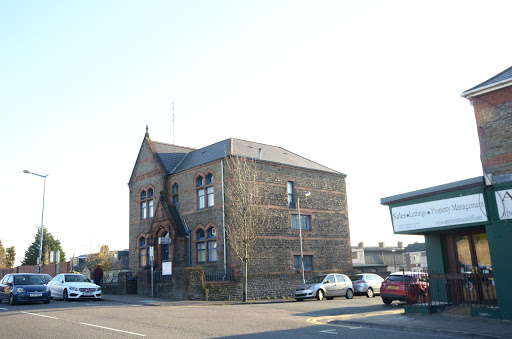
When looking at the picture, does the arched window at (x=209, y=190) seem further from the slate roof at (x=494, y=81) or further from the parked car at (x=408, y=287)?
the slate roof at (x=494, y=81)

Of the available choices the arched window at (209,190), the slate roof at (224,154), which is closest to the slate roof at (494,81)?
the slate roof at (224,154)

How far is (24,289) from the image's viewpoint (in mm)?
20141

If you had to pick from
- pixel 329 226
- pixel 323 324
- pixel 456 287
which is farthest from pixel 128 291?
pixel 456 287

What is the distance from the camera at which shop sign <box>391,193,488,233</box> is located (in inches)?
533

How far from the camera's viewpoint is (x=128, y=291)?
2867cm

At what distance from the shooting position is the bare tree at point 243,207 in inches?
993

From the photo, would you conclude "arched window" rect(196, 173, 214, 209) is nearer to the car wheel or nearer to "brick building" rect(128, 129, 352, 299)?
"brick building" rect(128, 129, 352, 299)

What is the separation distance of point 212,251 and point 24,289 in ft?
38.7

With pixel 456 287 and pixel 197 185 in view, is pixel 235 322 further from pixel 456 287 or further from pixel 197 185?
pixel 197 185

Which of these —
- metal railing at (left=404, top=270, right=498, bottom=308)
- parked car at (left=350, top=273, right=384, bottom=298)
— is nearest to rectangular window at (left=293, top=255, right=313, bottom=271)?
parked car at (left=350, top=273, right=384, bottom=298)

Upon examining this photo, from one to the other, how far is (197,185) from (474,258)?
64.9 feet

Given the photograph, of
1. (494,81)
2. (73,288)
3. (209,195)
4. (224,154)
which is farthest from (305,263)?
(494,81)

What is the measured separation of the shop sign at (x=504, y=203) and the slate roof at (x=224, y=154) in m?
18.2

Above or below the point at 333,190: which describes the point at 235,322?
below
